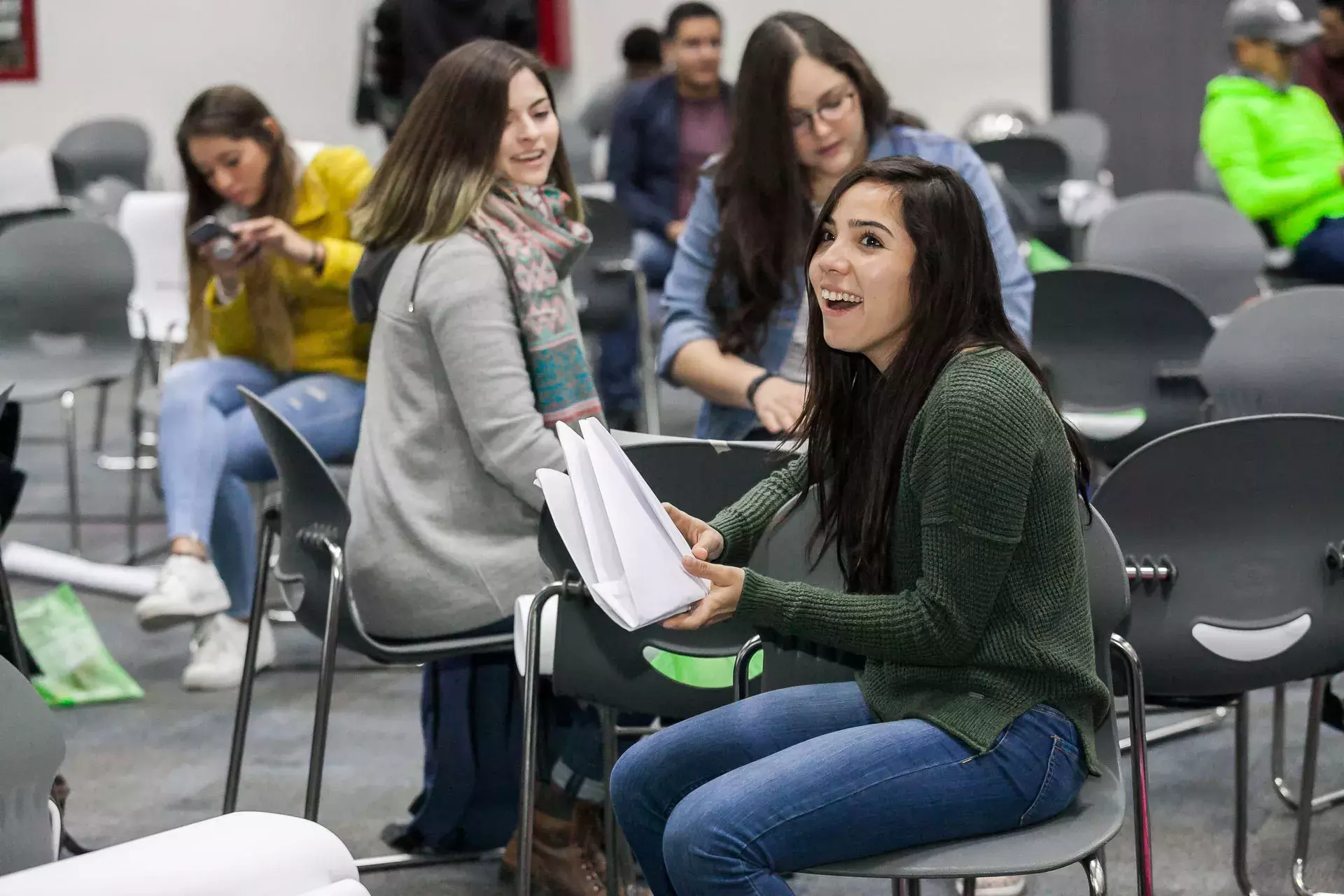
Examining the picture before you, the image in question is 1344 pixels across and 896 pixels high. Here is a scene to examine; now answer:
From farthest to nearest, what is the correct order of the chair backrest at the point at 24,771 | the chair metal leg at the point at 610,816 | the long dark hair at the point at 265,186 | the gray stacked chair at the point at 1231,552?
the long dark hair at the point at 265,186
the chair metal leg at the point at 610,816
the gray stacked chair at the point at 1231,552
the chair backrest at the point at 24,771

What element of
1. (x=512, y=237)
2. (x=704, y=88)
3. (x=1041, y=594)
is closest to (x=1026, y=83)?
(x=704, y=88)

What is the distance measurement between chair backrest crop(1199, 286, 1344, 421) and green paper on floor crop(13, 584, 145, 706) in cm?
239

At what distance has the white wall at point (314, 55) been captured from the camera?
854 cm

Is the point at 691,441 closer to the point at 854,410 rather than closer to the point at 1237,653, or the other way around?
the point at 854,410

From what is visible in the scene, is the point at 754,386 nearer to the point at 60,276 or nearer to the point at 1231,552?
the point at 1231,552

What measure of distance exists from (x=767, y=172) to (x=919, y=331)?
106 cm

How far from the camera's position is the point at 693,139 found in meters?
5.19

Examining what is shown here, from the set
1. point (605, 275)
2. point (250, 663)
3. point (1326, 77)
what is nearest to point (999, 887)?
point (250, 663)

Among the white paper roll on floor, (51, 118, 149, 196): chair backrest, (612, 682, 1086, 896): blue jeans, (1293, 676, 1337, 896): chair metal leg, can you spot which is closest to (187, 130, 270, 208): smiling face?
the white paper roll on floor

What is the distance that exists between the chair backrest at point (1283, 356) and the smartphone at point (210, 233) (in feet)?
6.34

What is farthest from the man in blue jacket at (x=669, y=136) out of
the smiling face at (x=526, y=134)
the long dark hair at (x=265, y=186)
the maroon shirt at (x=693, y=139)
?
the smiling face at (x=526, y=134)

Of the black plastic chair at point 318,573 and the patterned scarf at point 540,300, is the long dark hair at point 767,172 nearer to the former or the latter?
the patterned scarf at point 540,300

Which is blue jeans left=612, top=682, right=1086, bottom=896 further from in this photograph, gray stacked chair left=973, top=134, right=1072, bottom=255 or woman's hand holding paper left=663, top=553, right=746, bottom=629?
gray stacked chair left=973, top=134, right=1072, bottom=255

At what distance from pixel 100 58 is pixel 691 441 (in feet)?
25.9
